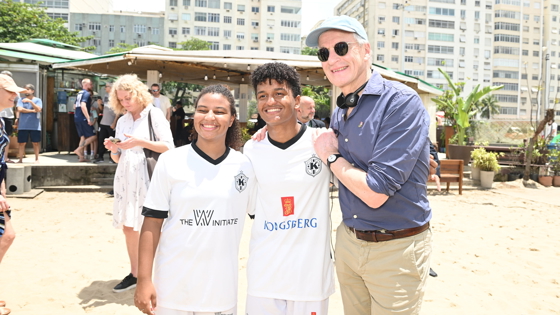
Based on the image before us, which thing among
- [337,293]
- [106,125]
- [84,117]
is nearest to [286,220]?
[337,293]

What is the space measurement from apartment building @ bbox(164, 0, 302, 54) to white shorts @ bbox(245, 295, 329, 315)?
77.4 meters

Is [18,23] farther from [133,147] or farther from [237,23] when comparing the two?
[237,23]

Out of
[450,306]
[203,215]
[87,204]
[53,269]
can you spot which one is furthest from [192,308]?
[87,204]

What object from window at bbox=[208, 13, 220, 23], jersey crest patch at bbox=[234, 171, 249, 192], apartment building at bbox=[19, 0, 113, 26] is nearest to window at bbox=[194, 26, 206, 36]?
window at bbox=[208, 13, 220, 23]

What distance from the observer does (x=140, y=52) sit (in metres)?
11.6

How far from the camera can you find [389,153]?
6.72ft

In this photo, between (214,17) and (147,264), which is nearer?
(147,264)

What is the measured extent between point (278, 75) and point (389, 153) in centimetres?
82

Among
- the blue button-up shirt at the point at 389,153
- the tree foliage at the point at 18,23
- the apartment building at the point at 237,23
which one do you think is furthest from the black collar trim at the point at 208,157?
the apartment building at the point at 237,23

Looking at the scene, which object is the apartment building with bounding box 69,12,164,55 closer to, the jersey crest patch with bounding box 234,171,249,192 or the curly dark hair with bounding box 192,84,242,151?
the curly dark hair with bounding box 192,84,242,151

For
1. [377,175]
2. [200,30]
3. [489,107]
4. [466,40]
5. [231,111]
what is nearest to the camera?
[377,175]

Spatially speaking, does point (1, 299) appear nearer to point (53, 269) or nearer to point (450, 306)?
point (53, 269)

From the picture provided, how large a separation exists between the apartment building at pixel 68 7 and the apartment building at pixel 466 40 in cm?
4984

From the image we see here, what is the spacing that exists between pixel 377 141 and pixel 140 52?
10.7 m
